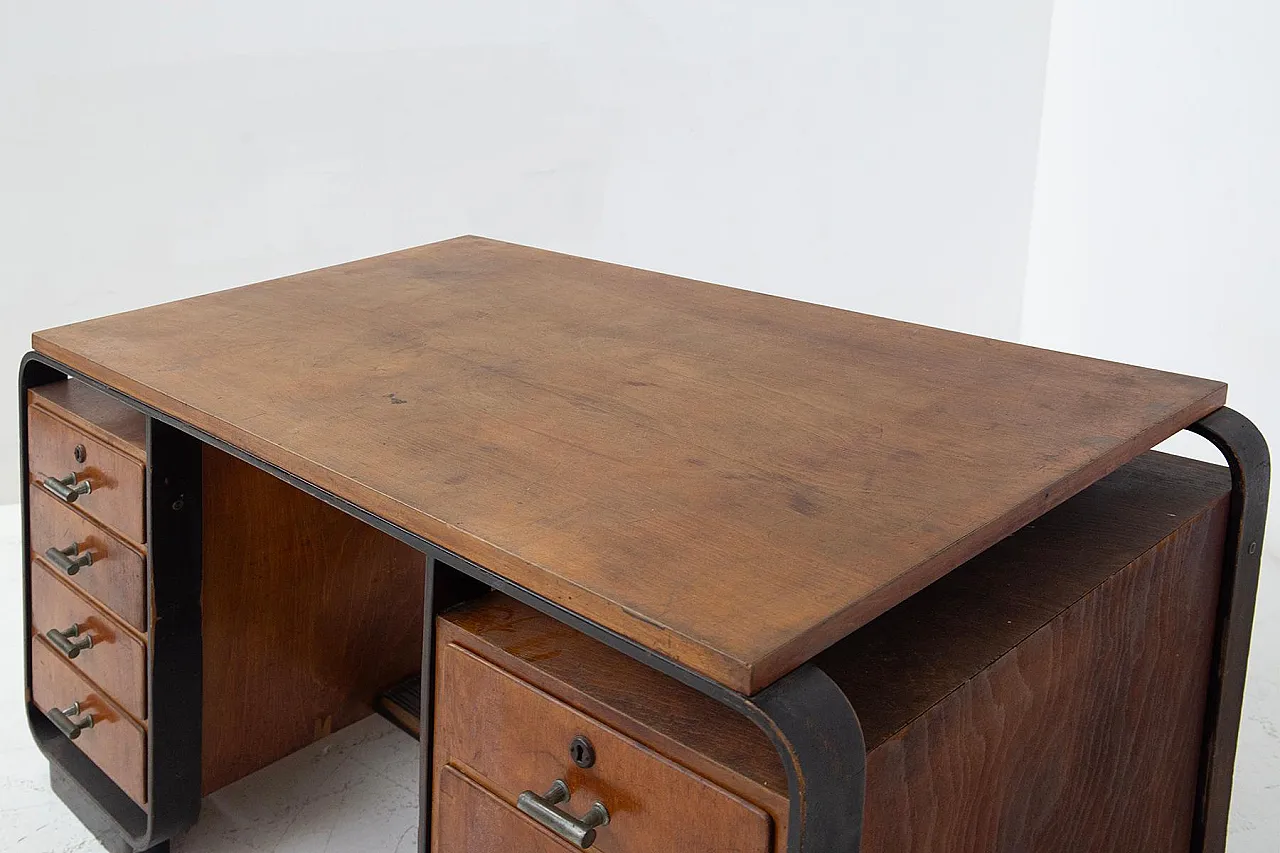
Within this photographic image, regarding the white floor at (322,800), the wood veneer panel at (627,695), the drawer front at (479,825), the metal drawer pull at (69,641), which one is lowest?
the white floor at (322,800)

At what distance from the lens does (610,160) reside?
3.84 m

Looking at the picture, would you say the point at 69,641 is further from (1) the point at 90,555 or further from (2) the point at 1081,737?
(2) the point at 1081,737

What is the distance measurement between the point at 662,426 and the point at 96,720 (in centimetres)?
101

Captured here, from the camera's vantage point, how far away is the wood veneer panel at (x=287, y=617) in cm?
188

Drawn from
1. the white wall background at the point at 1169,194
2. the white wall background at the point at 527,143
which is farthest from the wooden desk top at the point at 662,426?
the white wall background at the point at 1169,194

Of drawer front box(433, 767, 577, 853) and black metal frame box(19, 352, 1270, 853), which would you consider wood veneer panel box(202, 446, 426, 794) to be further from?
drawer front box(433, 767, 577, 853)

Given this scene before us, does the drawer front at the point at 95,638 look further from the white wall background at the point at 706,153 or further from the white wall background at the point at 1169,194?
the white wall background at the point at 1169,194

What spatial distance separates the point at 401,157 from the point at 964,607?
257 centimetres

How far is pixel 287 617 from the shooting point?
202 centimetres

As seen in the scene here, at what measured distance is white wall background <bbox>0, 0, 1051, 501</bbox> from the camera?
316cm

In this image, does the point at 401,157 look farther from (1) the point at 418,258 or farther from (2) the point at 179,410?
(2) the point at 179,410

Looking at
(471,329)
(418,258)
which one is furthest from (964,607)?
(418,258)

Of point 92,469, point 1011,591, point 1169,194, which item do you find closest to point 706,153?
point 1169,194

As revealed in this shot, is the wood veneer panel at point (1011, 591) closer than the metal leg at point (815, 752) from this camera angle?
No
